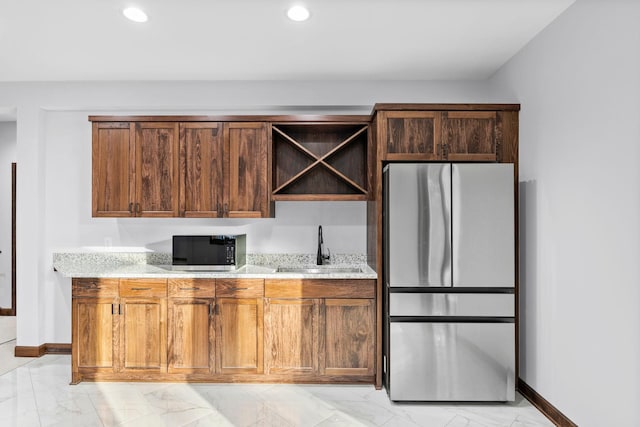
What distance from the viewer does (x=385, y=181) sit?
3.09 metres

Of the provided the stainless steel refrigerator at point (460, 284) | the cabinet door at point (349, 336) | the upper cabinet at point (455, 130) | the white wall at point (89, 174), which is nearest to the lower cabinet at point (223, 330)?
the cabinet door at point (349, 336)

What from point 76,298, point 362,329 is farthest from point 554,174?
point 76,298

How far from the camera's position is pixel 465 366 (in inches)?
113

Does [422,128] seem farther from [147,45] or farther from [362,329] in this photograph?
[147,45]

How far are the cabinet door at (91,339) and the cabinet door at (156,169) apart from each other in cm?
86

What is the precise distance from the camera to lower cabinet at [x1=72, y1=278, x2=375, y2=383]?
3168 mm

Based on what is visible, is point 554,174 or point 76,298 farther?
point 76,298

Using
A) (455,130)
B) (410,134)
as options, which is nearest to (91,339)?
(410,134)

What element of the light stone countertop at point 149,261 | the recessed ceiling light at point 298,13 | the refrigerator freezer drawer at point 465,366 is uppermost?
the recessed ceiling light at point 298,13

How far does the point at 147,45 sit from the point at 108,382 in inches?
103

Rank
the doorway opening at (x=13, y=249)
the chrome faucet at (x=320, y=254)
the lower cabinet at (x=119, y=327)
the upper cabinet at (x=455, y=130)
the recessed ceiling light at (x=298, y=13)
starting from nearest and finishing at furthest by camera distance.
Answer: the recessed ceiling light at (x=298, y=13)
the upper cabinet at (x=455, y=130)
the lower cabinet at (x=119, y=327)
the chrome faucet at (x=320, y=254)
the doorway opening at (x=13, y=249)

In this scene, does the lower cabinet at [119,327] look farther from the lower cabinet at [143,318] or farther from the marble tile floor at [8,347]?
the marble tile floor at [8,347]

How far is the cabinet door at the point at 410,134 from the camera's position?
10.2 ft

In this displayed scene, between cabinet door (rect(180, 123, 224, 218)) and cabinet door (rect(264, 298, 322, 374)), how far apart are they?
3.26ft
